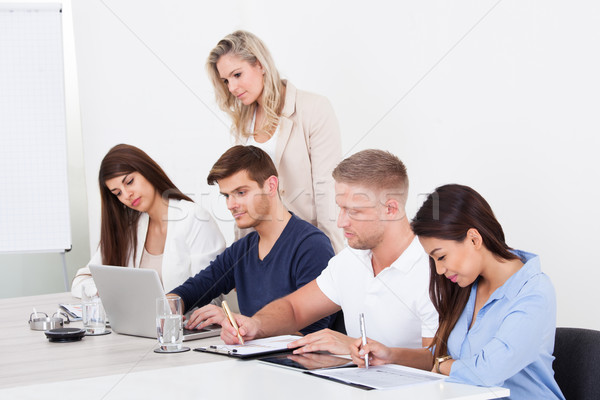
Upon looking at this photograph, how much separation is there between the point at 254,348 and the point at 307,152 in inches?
47.0

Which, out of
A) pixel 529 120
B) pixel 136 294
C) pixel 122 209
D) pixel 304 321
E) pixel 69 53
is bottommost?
pixel 304 321

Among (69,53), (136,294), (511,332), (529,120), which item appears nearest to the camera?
(511,332)

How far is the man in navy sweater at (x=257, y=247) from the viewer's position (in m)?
2.13

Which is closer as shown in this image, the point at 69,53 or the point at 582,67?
the point at 582,67

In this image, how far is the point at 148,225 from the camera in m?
2.59

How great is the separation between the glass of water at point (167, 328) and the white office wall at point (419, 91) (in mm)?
1317

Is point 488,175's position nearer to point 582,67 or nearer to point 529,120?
point 529,120

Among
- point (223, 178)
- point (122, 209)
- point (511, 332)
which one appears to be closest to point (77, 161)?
point (122, 209)

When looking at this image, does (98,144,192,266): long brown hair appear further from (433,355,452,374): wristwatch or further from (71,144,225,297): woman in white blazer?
(433,355,452,374): wristwatch

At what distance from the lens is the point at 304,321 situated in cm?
189

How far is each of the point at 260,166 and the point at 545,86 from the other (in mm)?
1014

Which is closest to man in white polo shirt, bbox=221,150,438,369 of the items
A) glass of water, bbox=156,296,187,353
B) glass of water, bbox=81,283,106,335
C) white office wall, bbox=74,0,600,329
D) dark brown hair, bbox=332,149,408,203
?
dark brown hair, bbox=332,149,408,203

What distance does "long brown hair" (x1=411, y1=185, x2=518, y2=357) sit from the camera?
4.55ft

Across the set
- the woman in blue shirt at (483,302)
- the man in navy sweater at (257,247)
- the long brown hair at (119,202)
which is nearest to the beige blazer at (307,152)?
the man in navy sweater at (257,247)
